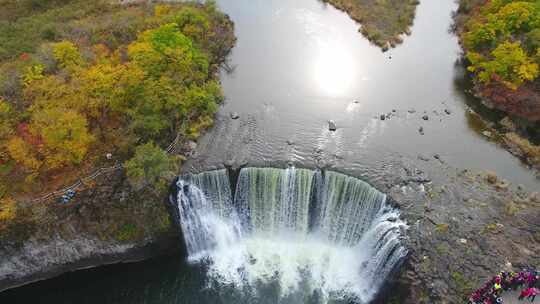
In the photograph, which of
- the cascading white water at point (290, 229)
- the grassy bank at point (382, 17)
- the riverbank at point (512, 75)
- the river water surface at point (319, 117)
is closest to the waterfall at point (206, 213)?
the cascading white water at point (290, 229)

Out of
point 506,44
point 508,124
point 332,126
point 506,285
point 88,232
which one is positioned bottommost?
point 88,232

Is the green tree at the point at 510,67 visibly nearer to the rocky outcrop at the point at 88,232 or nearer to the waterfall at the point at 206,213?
the waterfall at the point at 206,213

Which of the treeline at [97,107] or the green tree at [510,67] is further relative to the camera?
the green tree at [510,67]

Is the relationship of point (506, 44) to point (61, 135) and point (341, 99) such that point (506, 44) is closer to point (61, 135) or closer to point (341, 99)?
point (341, 99)

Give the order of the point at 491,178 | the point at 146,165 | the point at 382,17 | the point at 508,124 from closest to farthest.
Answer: the point at 146,165 → the point at 491,178 → the point at 508,124 → the point at 382,17

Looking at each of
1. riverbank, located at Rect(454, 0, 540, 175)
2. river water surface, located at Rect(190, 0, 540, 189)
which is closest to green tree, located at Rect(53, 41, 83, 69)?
river water surface, located at Rect(190, 0, 540, 189)

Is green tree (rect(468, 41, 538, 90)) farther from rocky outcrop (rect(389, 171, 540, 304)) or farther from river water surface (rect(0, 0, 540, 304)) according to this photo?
rocky outcrop (rect(389, 171, 540, 304))

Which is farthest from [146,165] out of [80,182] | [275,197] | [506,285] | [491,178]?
[491,178]
